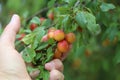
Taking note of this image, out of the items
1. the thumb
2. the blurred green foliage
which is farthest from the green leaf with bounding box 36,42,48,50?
the blurred green foliage

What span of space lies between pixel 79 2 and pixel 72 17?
0.33 ft

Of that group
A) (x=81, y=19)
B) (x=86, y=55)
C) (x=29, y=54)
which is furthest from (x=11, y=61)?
(x=86, y=55)

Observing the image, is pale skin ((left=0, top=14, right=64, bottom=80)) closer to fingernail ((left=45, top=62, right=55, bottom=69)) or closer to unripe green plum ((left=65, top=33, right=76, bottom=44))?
fingernail ((left=45, top=62, right=55, bottom=69))

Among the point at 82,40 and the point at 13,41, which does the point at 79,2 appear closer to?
the point at 82,40

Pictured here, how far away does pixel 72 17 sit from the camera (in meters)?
2.00

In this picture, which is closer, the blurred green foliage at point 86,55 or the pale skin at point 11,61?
the pale skin at point 11,61

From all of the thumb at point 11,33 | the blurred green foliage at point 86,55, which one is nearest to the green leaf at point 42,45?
the thumb at point 11,33

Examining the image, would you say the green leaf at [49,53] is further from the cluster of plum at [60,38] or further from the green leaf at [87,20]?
the green leaf at [87,20]

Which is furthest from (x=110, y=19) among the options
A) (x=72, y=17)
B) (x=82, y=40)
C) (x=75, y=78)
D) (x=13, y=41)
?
(x=75, y=78)

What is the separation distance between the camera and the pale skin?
2104 mm

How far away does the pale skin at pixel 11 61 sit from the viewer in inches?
82.8

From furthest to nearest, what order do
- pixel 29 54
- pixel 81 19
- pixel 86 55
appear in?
1. pixel 86 55
2. pixel 29 54
3. pixel 81 19

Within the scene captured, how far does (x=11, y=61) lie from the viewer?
83.0 inches

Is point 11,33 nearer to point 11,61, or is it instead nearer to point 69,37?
point 11,61
